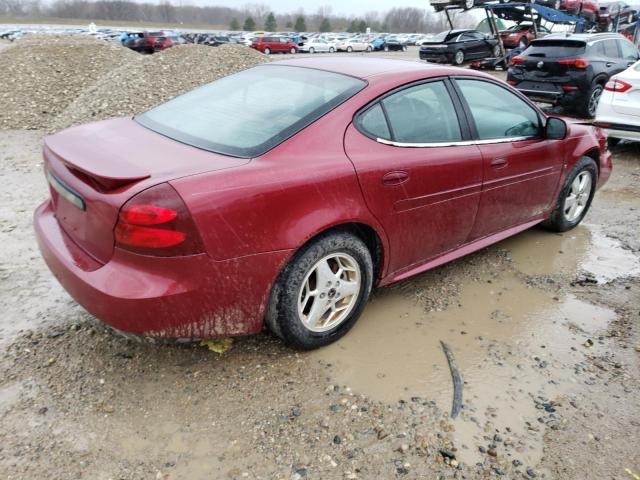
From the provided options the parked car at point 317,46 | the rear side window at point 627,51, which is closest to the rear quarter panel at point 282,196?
the rear side window at point 627,51

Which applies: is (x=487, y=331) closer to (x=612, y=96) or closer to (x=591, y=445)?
(x=591, y=445)

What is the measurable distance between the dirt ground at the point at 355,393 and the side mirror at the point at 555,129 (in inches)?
45.9

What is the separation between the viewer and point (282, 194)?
96.6 inches

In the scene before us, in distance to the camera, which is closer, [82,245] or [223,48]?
[82,245]

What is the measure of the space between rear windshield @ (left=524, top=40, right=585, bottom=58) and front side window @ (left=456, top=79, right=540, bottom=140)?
6.52 metres

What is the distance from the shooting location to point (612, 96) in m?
7.17

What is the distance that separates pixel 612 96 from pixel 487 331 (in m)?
5.57

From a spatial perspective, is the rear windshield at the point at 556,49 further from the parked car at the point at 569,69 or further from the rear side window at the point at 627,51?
the rear side window at the point at 627,51

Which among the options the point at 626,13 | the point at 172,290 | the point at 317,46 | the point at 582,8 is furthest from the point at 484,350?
the point at 317,46

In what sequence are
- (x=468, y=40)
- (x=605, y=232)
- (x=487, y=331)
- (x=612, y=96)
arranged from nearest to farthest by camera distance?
(x=487, y=331) < (x=605, y=232) < (x=612, y=96) < (x=468, y=40)

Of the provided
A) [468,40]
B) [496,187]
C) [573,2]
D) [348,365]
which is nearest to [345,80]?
[496,187]

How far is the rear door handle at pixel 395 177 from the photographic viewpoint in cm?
288

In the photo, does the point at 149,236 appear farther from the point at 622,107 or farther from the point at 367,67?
the point at 622,107

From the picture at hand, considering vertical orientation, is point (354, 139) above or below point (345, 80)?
below
